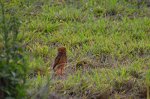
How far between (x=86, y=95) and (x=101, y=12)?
114 inches

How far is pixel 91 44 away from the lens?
18.1 feet

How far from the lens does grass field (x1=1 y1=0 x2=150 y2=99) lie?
4191mm

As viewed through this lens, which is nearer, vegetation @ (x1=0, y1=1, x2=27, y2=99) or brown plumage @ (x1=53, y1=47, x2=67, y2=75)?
vegetation @ (x1=0, y1=1, x2=27, y2=99)

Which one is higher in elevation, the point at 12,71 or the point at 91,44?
the point at 12,71

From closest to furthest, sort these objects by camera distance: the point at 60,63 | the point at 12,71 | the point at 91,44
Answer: the point at 12,71 < the point at 60,63 < the point at 91,44

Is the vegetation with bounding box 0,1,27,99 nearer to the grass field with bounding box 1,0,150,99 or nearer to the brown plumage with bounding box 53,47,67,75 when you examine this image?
the grass field with bounding box 1,0,150,99

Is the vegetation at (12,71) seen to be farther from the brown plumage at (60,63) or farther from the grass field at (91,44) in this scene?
the brown plumage at (60,63)

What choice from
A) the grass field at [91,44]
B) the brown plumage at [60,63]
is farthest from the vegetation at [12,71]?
the brown plumage at [60,63]

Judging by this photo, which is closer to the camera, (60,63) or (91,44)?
(60,63)

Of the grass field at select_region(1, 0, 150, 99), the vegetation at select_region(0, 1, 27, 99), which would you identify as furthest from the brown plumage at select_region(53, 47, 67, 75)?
the vegetation at select_region(0, 1, 27, 99)

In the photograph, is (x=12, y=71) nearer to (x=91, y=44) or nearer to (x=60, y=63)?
(x=60, y=63)

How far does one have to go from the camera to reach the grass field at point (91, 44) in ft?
13.8

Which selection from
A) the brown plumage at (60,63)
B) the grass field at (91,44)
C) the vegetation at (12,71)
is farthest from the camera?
the brown plumage at (60,63)

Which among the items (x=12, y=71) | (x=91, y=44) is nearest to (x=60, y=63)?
(x=91, y=44)
